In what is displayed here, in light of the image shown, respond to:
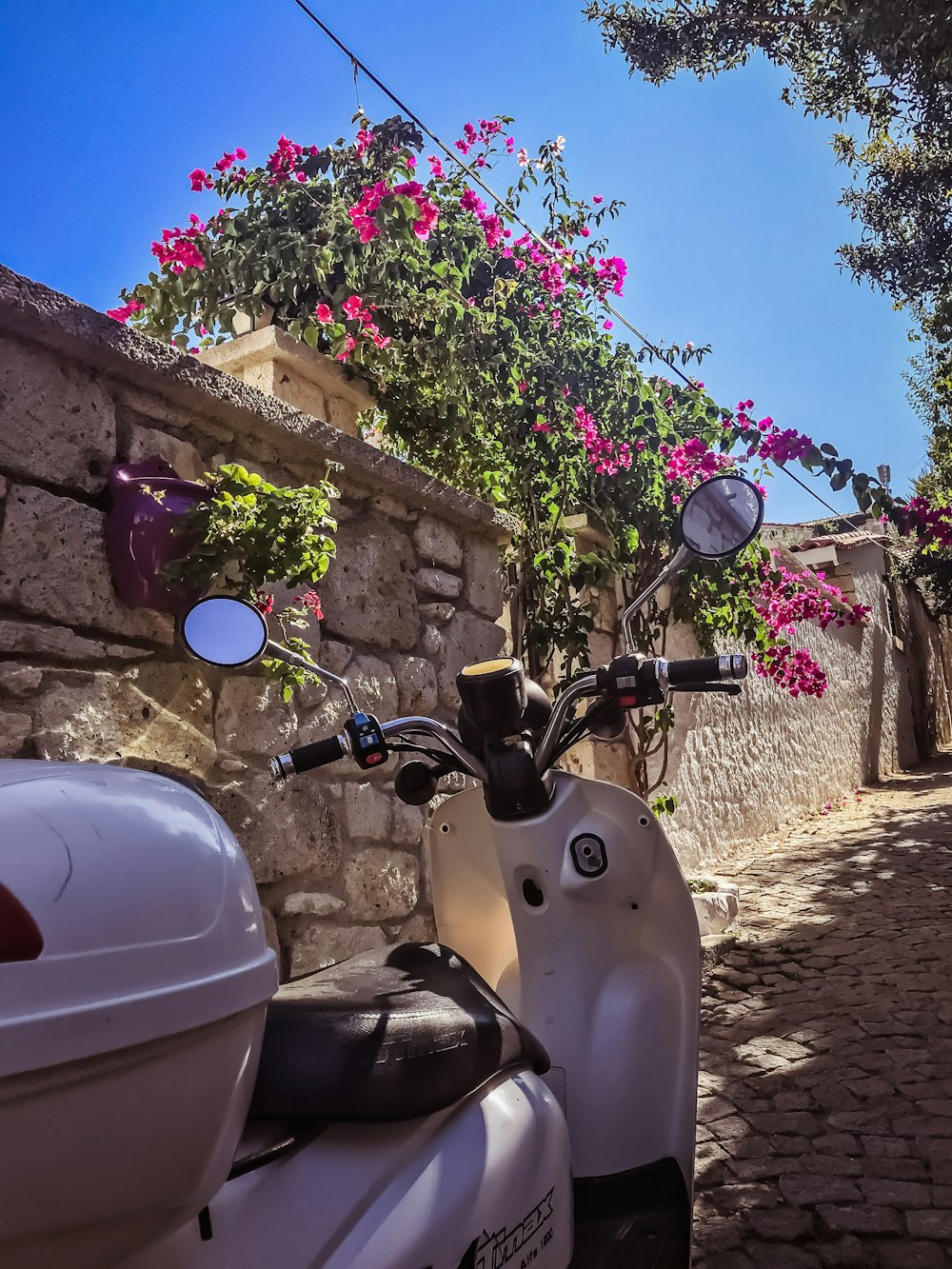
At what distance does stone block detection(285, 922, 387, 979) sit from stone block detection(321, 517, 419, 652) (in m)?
0.74

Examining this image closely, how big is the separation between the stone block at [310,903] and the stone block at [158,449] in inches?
38.8

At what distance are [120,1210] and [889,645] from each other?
13.9 m

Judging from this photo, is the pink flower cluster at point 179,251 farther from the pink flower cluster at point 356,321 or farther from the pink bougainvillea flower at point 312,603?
the pink bougainvillea flower at point 312,603

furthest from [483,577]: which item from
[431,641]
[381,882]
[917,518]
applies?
[917,518]

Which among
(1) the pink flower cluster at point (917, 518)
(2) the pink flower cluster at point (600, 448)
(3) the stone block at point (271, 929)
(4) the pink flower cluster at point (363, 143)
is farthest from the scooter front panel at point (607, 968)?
(4) the pink flower cluster at point (363, 143)

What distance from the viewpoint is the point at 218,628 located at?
1.60 meters

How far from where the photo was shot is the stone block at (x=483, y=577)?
3086mm

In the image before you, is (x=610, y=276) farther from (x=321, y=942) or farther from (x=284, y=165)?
(x=321, y=942)

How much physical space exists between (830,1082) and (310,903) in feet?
5.46

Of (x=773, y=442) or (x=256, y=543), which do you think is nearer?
(x=256, y=543)

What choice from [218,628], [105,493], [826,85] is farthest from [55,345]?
[826,85]

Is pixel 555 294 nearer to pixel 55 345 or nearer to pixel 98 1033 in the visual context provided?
pixel 55 345

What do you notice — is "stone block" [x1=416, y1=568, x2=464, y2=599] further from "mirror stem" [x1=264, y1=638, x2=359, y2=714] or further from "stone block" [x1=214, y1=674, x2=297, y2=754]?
"mirror stem" [x1=264, y1=638, x2=359, y2=714]

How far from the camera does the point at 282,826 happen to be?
222 cm
